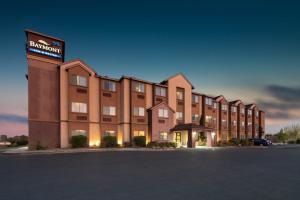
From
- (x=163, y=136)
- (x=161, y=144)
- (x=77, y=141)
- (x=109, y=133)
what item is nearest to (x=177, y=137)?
(x=163, y=136)

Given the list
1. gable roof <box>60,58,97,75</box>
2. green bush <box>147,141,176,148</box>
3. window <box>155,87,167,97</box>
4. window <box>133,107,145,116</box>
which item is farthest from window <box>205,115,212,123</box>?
gable roof <box>60,58,97,75</box>

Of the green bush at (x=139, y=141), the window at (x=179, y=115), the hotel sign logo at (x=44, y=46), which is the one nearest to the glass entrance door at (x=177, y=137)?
the window at (x=179, y=115)

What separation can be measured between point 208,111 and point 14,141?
4072 centimetres

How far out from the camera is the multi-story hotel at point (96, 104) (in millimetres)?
27484

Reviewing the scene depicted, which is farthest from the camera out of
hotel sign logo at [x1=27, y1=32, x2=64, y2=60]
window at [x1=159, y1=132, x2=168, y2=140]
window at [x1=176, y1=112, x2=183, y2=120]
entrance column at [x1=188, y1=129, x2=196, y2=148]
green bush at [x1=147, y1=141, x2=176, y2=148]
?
window at [x1=176, y1=112, x2=183, y2=120]

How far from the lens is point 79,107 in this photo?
98.6ft

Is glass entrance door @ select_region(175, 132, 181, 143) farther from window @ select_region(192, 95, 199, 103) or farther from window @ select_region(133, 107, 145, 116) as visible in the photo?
window @ select_region(192, 95, 199, 103)

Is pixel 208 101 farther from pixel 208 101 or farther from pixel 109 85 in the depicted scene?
pixel 109 85

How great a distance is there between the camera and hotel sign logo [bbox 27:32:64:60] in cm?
2716

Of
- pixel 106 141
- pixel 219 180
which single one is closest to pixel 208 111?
pixel 106 141

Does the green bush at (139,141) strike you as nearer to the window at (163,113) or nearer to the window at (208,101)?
the window at (163,113)

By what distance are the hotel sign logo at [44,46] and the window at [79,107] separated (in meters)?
6.90

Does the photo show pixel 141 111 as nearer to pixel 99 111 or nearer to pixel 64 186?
pixel 99 111

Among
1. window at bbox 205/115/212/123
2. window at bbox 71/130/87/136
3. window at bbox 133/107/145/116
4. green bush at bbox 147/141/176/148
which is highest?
window at bbox 133/107/145/116
